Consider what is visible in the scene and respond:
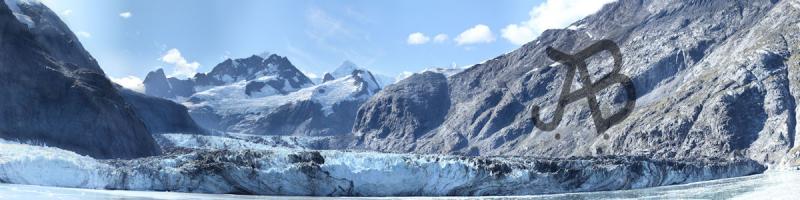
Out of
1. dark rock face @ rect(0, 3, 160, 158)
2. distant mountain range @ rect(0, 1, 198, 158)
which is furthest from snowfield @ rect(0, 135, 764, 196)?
dark rock face @ rect(0, 3, 160, 158)

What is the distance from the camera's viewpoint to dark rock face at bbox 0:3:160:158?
14988cm

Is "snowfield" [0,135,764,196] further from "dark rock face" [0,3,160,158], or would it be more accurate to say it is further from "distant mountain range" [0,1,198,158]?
"dark rock face" [0,3,160,158]

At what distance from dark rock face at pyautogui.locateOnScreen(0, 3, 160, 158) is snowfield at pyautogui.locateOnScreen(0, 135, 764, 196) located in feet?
192

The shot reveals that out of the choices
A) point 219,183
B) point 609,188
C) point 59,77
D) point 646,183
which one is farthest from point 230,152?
point 59,77

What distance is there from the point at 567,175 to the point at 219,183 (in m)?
54.2

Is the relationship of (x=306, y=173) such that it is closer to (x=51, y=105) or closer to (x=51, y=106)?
(x=51, y=106)

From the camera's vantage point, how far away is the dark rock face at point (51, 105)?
150 m

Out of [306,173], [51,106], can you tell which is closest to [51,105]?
[51,106]

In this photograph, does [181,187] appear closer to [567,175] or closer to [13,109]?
[567,175]

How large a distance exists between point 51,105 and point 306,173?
3388 inches

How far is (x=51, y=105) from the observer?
526 feet

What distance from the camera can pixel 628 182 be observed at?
128500 mm

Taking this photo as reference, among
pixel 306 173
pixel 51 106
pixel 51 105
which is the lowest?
pixel 306 173

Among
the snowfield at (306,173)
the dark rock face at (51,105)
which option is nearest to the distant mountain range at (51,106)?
the dark rock face at (51,105)
